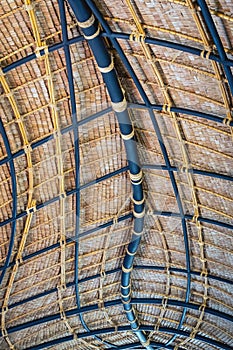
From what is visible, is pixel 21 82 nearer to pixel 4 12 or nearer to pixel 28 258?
pixel 4 12

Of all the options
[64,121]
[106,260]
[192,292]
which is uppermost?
[64,121]

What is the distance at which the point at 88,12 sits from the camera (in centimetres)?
1198

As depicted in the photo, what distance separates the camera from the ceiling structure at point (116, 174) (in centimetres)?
1266

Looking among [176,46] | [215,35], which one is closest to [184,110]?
[176,46]

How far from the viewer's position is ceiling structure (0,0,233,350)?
A: 12664 millimetres

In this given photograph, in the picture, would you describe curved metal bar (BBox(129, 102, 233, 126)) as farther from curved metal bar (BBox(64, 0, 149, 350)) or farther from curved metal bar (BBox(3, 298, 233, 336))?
curved metal bar (BBox(3, 298, 233, 336))

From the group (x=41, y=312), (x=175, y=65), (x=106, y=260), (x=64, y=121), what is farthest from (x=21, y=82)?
(x=41, y=312)

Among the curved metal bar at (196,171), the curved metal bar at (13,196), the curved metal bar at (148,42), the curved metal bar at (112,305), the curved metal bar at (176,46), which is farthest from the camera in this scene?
the curved metal bar at (112,305)

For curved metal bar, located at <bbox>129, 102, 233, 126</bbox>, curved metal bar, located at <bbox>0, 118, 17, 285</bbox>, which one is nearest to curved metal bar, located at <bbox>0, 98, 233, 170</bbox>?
curved metal bar, located at <bbox>129, 102, 233, 126</bbox>

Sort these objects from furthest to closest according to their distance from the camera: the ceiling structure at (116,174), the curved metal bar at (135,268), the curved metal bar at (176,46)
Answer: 1. the curved metal bar at (135,268)
2. the ceiling structure at (116,174)
3. the curved metal bar at (176,46)

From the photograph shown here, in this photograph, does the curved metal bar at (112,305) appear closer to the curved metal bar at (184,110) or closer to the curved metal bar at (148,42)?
the curved metal bar at (184,110)

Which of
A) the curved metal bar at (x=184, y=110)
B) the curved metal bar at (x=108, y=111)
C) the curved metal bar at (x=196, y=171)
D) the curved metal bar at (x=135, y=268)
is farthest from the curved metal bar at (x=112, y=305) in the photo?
the curved metal bar at (x=184, y=110)

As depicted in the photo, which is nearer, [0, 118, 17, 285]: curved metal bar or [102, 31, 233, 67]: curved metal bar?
[102, 31, 233, 67]: curved metal bar

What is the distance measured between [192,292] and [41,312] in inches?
239
